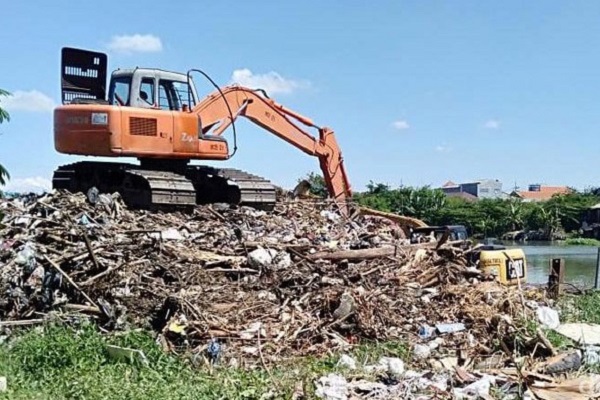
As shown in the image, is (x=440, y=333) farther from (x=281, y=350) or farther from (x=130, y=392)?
(x=130, y=392)

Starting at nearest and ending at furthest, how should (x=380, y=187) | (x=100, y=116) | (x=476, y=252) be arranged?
(x=476, y=252), (x=100, y=116), (x=380, y=187)

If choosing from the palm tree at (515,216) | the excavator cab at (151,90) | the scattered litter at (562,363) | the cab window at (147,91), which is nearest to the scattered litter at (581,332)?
the scattered litter at (562,363)

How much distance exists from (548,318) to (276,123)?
20.1ft

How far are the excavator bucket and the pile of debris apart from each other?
2.51 m

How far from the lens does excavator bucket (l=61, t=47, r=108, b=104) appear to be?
10.9 meters

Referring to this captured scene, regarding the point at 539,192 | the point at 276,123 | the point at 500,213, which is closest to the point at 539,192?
the point at 539,192

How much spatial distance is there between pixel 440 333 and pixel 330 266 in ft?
5.08

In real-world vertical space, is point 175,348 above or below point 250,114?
below

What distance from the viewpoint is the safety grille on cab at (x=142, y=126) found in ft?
32.8

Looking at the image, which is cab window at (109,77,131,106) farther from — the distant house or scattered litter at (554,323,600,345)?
the distant house

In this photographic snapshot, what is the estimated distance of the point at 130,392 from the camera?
189 inches

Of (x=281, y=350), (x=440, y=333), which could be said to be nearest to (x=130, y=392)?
(x=281, y=350)

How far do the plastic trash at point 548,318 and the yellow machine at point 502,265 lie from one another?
144cm

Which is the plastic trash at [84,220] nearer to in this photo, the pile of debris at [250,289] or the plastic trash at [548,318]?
the pile of debris at [250,289]
